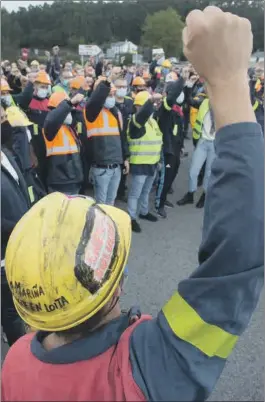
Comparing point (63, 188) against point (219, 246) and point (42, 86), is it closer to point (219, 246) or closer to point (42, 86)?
point (42, 86)

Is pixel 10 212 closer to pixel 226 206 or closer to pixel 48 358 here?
pixel 48 358

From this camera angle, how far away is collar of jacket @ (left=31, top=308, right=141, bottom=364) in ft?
2.96

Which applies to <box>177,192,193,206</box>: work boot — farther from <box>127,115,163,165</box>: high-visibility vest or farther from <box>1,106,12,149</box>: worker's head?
<box>1,106,12,149</box>: worker's head

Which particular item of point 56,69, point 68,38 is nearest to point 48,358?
point 56,69

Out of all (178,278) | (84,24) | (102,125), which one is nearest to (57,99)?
(102,125)

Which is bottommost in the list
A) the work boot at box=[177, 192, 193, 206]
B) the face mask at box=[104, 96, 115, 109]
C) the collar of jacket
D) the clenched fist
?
the work boot at box=[177, 192, 193, 206]

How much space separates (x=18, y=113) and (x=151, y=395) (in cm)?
344

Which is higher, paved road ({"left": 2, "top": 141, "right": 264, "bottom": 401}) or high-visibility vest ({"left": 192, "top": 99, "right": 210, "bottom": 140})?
high-visibility vest ({"left": 192, "top": 99, "right": 210, "bottom": 140})

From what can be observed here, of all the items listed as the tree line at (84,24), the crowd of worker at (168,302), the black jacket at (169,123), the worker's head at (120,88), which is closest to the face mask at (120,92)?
the worker's head at (120,88)

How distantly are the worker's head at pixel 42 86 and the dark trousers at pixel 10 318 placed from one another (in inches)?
162

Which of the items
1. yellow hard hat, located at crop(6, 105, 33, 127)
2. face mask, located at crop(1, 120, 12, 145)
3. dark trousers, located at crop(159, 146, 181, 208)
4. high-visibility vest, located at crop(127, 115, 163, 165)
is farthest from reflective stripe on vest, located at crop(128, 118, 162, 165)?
face mask, located at crop(1, 120, 12, 145)

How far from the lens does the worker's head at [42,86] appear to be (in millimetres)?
6328

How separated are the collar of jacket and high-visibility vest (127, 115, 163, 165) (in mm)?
4339

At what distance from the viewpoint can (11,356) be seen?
983 mm
